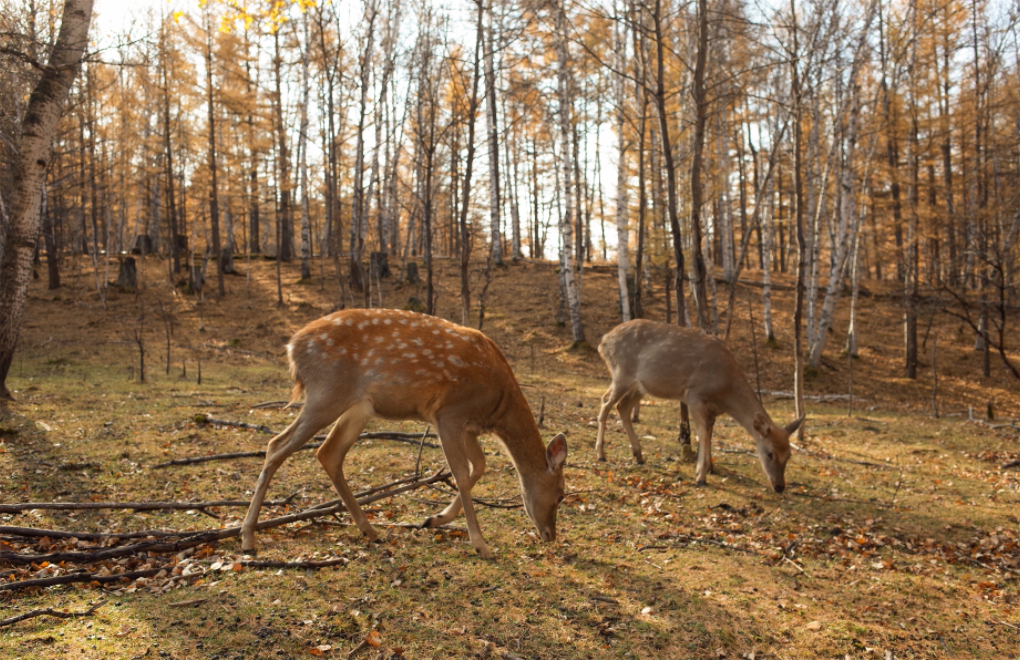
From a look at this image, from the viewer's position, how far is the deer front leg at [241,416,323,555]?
4703 millimetres

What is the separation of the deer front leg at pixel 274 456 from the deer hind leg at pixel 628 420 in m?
4.73

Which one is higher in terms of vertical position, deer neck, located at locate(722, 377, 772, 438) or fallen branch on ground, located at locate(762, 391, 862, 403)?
deer neck, located at locate(722, 377, 772, 438)

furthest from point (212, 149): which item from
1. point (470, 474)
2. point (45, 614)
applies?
point (45, 614)

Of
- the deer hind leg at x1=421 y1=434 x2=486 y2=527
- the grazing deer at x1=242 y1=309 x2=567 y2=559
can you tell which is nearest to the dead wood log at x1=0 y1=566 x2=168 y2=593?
the grazing deer at x1=242 y1=309 x2=567 y2=559

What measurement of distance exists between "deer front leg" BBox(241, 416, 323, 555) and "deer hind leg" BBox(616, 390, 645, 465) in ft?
15.5

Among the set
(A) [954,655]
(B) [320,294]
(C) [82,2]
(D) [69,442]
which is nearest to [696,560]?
(A) [954,655]

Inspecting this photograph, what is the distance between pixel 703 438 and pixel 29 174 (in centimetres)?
941

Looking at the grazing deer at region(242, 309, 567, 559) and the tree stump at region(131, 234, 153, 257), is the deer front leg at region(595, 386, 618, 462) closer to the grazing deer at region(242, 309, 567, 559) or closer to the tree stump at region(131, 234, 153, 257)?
the grazing deer at region(242, 309, 567, 559)

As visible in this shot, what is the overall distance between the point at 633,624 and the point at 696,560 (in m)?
1.36

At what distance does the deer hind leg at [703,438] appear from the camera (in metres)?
7.69

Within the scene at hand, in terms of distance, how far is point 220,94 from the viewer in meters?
26.0

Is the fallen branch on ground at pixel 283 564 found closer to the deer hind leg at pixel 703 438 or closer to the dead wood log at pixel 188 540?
the dead wood log at pixel 188 540

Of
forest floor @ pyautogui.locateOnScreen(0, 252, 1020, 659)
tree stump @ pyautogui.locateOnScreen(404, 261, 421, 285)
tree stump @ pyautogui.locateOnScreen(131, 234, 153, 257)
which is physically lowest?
forest floor @ pyautogui.locateOnScreen(0, 252, 1020, 659)

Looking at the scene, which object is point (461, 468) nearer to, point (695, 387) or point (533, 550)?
point (533, 550)
